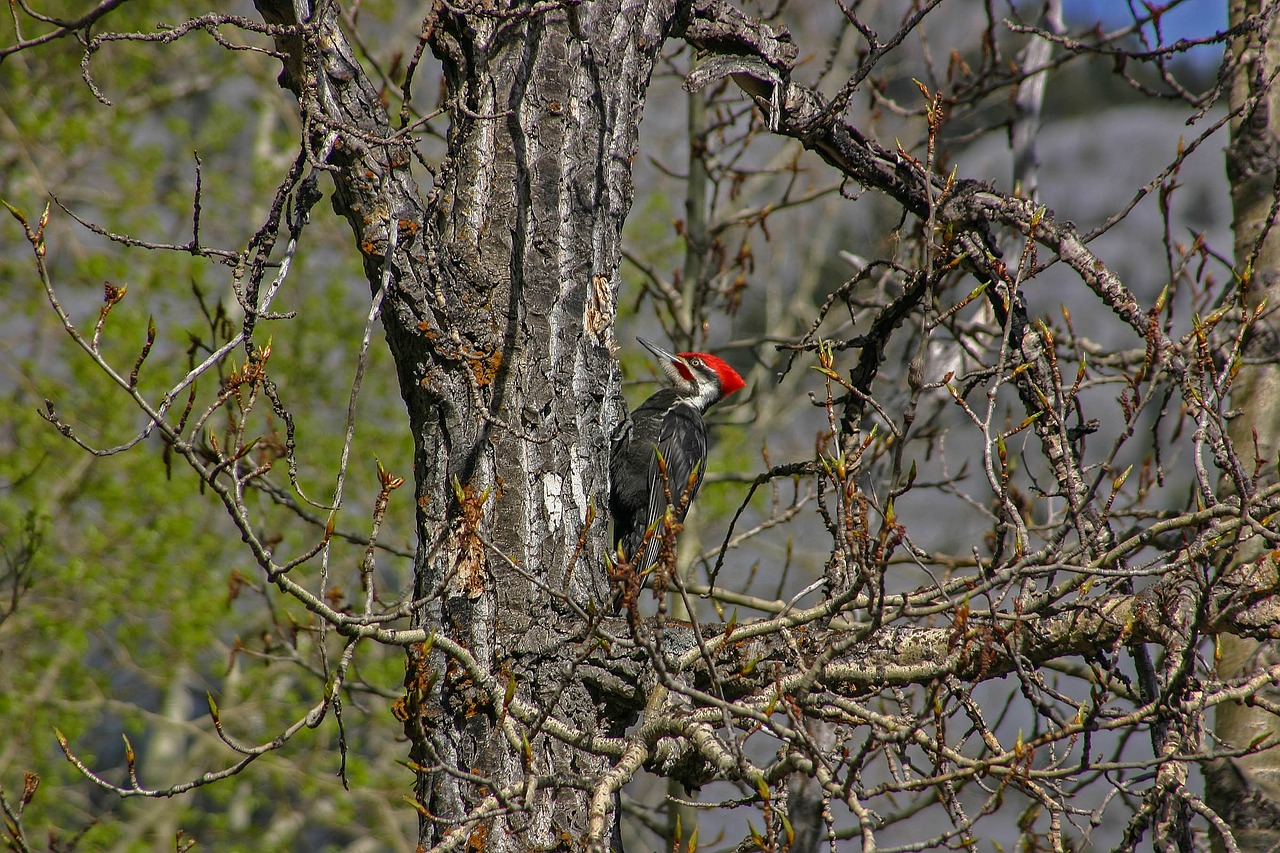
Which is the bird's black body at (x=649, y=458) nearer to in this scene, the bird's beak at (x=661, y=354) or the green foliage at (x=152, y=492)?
the bird's beak at (x=661, y=354)

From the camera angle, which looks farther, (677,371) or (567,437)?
(677,371)

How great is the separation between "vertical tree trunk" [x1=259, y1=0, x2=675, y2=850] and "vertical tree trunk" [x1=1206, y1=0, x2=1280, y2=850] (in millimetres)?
2072

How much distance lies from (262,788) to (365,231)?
30.6ft

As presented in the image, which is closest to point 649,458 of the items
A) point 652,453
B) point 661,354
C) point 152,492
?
point 652,453

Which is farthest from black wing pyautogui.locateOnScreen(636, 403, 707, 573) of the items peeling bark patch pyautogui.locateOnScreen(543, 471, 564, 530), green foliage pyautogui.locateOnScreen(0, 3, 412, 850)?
green foliage pyautogui.locateOnScreen(0, 3, 412, 850)

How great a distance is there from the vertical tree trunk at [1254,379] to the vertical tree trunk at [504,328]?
2.07 meters

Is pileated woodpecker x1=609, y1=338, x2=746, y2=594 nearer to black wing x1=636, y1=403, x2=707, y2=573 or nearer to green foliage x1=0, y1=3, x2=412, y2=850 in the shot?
black wing x1=636, y1=403, x2=707, y2=573

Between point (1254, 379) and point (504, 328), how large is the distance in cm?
283

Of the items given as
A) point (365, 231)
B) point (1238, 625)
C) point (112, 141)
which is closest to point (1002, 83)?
point (1238, 625)

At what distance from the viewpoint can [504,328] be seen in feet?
8.13

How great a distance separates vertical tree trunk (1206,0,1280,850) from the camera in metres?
3.00

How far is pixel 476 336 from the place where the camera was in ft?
7.93

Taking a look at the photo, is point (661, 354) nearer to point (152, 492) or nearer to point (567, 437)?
point (567, 437)

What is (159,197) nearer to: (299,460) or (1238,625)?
(299,460)
